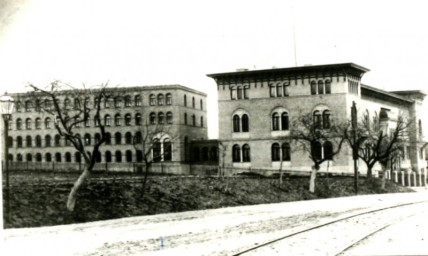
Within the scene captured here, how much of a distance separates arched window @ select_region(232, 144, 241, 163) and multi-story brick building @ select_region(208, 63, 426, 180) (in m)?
0.09

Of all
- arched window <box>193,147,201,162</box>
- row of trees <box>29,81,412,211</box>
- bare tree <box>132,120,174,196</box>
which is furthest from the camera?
arched window <box>193,147,201,162</box>

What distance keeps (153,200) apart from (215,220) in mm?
5333

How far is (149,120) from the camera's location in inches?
2271

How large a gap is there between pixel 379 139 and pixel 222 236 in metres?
28.3

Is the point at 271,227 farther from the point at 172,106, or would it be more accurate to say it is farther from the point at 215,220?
the point at 172,106

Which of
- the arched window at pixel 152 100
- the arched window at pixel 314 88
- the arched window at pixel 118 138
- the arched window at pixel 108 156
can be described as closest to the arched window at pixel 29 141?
the arched window at pixel 108 156

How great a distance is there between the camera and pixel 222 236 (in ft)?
48.1

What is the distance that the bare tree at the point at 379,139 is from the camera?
4159 cm

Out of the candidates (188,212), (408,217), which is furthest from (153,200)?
(408,217)

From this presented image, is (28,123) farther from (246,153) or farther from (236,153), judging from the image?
(246,153)

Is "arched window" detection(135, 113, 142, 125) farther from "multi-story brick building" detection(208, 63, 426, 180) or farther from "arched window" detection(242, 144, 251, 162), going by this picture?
"arched window" detection(242, 144, 251, 162)

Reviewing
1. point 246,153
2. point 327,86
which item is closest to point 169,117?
point 246,153

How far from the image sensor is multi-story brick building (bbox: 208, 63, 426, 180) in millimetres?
50906

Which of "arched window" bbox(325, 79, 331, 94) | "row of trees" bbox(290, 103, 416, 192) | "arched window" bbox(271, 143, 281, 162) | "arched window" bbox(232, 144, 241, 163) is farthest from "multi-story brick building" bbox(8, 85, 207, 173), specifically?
"arched window" bbox(325, 79, 331, 94)
